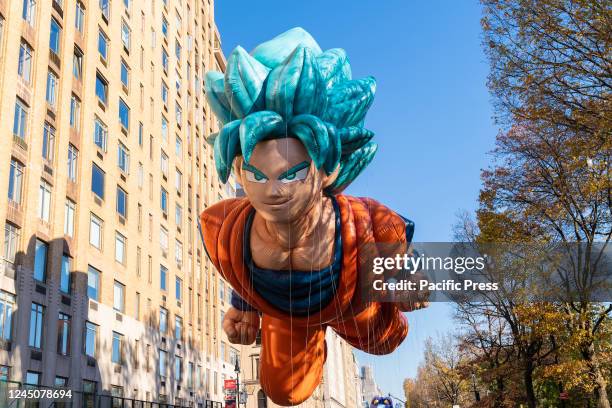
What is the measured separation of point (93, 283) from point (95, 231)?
86.5 inches

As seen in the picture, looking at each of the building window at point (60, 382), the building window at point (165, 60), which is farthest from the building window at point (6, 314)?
the building window at point (165, 60)

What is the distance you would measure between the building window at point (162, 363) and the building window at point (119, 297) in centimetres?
480

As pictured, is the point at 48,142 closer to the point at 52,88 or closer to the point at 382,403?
the point at 52,88

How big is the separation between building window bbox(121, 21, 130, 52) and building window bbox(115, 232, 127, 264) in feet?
31.8

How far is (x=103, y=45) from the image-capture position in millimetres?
27984

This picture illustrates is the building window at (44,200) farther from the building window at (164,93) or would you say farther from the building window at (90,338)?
the building window at (164,93)

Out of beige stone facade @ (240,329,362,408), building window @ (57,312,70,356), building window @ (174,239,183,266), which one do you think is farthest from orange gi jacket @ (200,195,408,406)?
beige stone facade @ (240,329,362,408)

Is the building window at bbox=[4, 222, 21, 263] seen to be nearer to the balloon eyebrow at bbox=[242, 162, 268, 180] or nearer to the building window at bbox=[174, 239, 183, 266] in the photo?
the balloon eyebrow at bbox=[242, 162, 268, 180]

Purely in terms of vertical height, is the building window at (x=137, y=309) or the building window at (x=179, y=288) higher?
the building window at (x=179, y=288)

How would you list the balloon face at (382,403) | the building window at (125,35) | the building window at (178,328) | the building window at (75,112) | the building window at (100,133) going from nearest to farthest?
the balloon face at (382,403)
the building window at (75,112)
the building window at (100,133)
the building window at (125,35)
the building window at (178,328)

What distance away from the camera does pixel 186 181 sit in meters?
39.0

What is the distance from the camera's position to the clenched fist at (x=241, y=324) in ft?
29.7

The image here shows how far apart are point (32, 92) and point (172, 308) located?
51.2 feet

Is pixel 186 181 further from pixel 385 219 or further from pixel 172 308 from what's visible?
pixel 385 219
